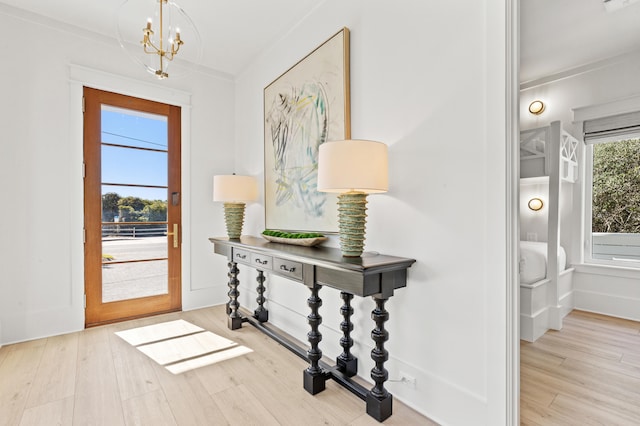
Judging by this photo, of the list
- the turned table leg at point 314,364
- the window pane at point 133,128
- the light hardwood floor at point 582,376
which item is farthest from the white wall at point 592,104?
the window pane at point 133,128

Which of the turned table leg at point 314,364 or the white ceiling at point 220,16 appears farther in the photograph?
the white ceiling at point 220,16

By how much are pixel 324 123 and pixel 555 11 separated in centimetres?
213

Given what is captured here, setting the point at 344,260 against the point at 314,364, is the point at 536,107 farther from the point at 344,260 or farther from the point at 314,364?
the point at 314,364

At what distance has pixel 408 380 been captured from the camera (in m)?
1.77

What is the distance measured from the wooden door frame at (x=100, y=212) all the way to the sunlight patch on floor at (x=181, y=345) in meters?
0.35

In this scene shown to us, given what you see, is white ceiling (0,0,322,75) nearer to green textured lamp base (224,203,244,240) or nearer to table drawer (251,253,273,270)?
green textured lamp base (224,203,244,240)

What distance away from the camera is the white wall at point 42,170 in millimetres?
2600

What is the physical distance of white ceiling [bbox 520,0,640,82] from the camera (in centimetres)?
250

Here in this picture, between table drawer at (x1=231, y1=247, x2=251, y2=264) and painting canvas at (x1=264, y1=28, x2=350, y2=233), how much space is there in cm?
44

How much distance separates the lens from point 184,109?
349 cm

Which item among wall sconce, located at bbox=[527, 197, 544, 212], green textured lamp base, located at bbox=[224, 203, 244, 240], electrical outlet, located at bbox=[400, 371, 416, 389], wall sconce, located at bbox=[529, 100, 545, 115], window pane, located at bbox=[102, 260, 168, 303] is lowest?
electrical outlet, located at bbox=[400, 371, 416, 389]

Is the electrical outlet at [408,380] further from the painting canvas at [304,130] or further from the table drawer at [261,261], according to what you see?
the table drawer at [261,261]

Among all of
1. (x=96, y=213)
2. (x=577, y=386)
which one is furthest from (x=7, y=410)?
(x=577, y=386)

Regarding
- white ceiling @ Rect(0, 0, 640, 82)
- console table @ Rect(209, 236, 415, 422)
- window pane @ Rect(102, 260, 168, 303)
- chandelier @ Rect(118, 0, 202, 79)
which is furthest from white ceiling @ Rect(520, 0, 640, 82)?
window pane @ Rect(102, 260, 168, 303)
